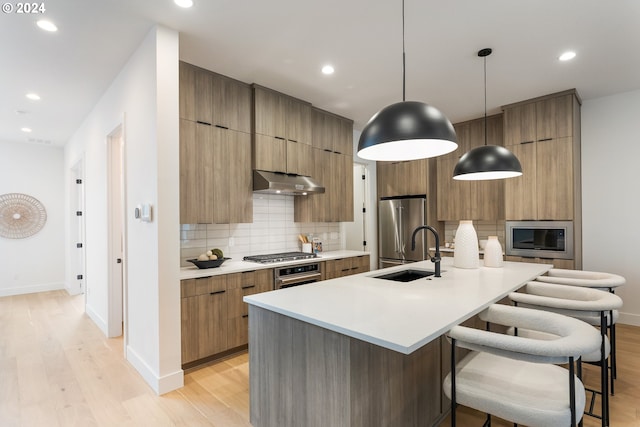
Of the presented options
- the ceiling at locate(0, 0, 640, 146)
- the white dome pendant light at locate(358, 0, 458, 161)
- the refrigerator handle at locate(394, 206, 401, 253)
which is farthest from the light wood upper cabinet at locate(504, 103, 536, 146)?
the white dome pendant light at locate(358, 0, 458, 161)

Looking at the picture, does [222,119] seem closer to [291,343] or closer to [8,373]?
[291,343]

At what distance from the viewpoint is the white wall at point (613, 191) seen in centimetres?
392

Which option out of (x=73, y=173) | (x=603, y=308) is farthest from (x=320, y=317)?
(x=73, y=173)

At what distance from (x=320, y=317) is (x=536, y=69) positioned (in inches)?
137

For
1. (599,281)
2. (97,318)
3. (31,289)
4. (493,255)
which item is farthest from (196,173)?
(31,289)

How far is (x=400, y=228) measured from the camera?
210 inches

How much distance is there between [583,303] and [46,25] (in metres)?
4.02

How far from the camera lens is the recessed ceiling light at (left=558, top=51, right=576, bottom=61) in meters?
2.99

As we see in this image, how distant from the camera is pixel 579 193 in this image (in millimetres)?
4156

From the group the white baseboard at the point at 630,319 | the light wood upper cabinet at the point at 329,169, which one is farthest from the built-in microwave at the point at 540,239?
the light wood upper cabinet at the point at 329,169

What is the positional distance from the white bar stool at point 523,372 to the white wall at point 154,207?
2.04 meters

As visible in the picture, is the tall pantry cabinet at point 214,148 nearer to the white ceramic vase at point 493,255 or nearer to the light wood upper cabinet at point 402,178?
the white ceramic vase at point 493,255

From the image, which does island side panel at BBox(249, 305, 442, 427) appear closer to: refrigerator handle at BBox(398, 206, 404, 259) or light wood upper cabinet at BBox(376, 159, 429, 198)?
refrigerator handle at BBox(398, 206, 404, 259)

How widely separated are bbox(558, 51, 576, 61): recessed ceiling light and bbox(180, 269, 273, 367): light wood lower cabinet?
3561mm
